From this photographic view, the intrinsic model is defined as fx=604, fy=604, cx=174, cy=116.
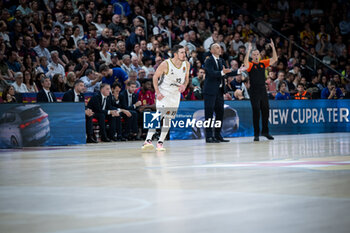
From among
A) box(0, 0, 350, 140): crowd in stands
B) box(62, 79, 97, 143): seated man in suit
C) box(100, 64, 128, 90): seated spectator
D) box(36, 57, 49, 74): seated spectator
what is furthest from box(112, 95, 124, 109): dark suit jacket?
box(36, 57, 49, 74): seated spectator

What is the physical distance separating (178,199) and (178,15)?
17.7 meters

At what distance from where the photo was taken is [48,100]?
14844mm

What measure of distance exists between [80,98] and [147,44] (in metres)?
4.54

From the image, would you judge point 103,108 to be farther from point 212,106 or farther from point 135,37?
point 135,37

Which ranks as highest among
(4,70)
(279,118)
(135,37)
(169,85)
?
(135,37)

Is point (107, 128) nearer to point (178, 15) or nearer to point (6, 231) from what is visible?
point (178, 15)

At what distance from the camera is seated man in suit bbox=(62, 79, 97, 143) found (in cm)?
1531

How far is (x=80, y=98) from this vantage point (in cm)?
1545

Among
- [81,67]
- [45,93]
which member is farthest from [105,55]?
[45,93]

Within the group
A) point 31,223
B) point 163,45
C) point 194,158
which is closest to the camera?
point 31,223

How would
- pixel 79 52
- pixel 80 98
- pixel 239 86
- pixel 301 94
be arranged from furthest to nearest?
pixel 301 94
pixel 239 86
pixel 79 52
pixel 80 98

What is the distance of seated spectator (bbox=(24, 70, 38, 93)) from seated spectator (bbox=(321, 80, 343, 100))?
31.9 ft

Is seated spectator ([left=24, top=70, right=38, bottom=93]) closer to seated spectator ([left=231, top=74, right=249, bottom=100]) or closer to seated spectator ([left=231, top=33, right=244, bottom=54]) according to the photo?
seated spectator ([left=231, top=74, right=249, bottom=100])

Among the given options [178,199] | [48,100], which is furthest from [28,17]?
[178,199]
